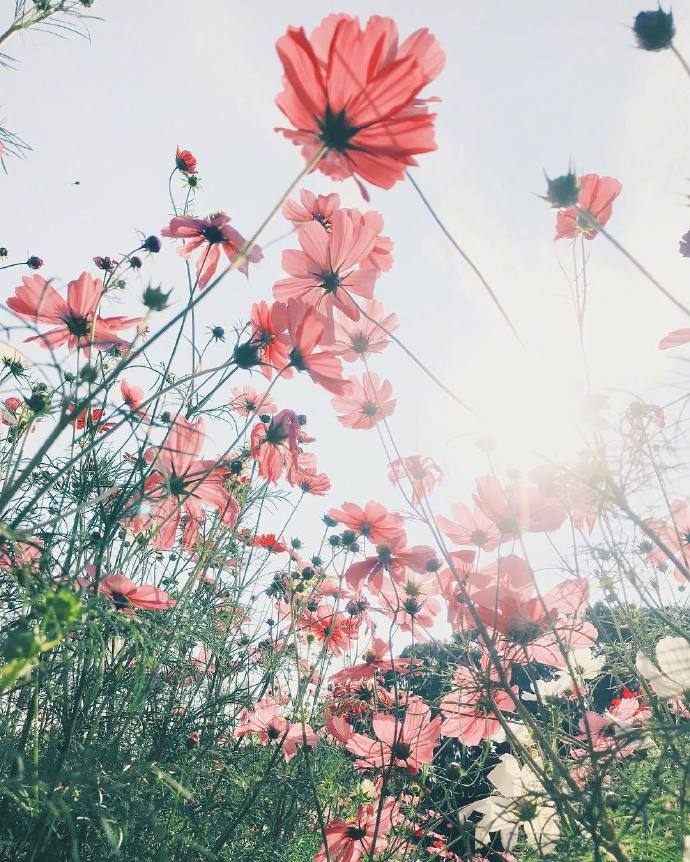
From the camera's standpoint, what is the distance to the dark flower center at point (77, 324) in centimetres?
103

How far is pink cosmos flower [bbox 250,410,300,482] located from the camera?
1.21 meters

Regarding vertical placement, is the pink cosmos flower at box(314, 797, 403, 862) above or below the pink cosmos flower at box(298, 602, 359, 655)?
below

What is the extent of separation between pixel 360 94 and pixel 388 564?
1.02 meters

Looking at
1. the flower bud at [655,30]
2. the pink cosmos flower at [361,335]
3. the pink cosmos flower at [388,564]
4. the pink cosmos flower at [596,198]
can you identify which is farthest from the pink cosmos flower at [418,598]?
the flower bud at [655,30]

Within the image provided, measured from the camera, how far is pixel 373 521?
1.39m

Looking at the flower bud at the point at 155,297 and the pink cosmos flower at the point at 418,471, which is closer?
the flower bud at the point at 155,297

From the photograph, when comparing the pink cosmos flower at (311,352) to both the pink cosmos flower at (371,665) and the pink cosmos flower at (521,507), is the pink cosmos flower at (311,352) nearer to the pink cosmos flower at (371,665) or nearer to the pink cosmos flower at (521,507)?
the pink cosmos flower at (521,507)

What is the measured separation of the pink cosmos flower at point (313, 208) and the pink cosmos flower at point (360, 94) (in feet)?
1.97

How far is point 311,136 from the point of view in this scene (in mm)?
→ 703

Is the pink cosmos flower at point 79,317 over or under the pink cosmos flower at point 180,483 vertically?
over

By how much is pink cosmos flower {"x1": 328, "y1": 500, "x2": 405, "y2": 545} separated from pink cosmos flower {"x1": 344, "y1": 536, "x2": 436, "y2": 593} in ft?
0.04

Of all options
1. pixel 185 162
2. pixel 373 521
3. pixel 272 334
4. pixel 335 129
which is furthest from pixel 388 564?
pixel 185 162

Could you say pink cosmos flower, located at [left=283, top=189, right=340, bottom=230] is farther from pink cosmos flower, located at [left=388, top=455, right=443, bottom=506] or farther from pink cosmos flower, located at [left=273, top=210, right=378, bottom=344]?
pink cosmos flower, located at [left=388, top=455, right=443, bottom=506]

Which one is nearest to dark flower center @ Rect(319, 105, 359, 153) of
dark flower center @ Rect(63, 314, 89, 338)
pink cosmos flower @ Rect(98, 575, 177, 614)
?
dark flower center @ Rect(63, 314, 89, 338)
